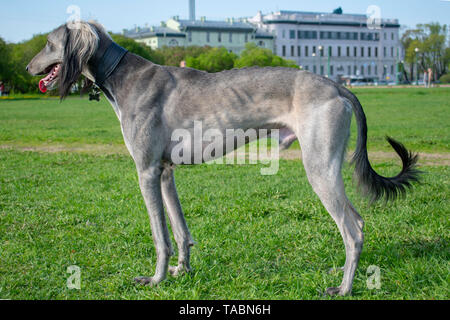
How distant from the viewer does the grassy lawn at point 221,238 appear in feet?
15.1

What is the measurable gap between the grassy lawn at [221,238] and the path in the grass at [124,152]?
1276 millimetres

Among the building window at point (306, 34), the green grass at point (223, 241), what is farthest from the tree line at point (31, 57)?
the green grass at point (223, 241)

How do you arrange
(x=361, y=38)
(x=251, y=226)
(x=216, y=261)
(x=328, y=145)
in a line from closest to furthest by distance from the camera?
(x=328, y=145) < (x=216, y=261) < (x=251, y=226) < (x=361, y=38)

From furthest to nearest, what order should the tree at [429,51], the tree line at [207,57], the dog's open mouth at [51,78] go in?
the tree at [429,51], the tree line at [207,57], the dog's open mouth at [51,78]

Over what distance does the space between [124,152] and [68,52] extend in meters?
9.30

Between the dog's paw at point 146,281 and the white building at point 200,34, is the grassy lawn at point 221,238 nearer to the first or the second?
the dog's paw at point 146,281

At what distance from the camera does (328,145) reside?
167 inches

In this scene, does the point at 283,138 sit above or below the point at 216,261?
above

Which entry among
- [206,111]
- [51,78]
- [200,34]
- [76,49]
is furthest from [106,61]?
[200,34]

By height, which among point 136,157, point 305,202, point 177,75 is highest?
point 177,75

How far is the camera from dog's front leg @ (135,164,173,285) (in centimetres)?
457
